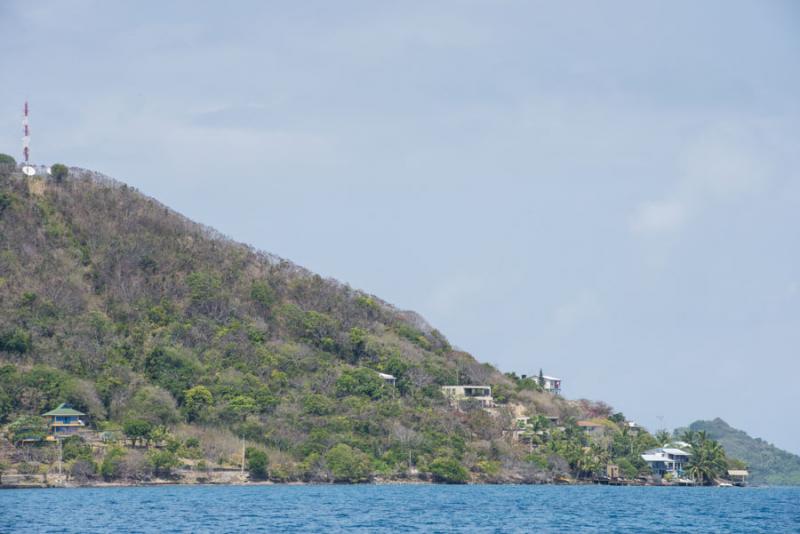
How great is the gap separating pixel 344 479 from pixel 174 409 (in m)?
21.1

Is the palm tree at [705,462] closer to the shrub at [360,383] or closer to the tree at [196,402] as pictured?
the shrub at [360,383]

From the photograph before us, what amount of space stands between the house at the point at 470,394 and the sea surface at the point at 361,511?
50740 millimetres

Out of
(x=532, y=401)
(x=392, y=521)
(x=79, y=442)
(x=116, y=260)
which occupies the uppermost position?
(x=116, y=260)

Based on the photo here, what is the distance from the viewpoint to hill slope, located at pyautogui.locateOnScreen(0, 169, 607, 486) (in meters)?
126

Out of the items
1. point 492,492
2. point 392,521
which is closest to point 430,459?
point 492,492

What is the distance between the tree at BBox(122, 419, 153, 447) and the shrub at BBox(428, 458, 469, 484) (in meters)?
34.1

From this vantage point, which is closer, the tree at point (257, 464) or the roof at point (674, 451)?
the tree at point (257, 464)

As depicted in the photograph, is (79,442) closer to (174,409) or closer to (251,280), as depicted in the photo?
(174,409)

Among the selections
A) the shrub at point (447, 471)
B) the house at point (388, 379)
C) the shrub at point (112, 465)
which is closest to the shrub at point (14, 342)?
the shrub at point (112, 465)

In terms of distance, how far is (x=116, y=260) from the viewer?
156750 mm

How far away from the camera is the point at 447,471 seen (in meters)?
130

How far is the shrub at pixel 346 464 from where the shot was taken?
400 feet

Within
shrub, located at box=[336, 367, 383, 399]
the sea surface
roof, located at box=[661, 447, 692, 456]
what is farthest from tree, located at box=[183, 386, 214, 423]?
roof, located at box=[661, 447, 692, 456]

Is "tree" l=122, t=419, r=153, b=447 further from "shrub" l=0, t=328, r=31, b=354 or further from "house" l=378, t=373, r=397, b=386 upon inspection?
"house" l=378, t=373, r=397, b=386
